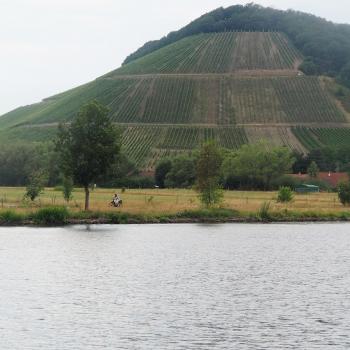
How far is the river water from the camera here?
28375 millimetres

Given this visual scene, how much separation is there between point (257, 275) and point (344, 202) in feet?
182

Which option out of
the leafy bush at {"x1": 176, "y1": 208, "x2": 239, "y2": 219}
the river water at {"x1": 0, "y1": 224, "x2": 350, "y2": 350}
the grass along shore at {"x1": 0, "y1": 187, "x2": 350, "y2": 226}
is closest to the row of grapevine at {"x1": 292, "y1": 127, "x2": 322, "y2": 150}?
the grass along shore at {"x1": 0, "y1": 187, "x2": 350, "y2": 226}

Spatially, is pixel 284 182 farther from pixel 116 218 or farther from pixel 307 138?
pixel 116 218

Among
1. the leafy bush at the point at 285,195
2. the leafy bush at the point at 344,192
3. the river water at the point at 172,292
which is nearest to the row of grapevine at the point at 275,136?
the leafy bush at the point at 344,192

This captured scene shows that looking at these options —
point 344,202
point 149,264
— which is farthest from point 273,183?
point 149,264

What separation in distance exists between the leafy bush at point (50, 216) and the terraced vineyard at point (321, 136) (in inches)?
4531

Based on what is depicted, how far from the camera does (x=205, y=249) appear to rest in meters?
56.1

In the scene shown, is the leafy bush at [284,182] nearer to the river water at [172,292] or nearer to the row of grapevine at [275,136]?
the row of grapevine at [275,136]

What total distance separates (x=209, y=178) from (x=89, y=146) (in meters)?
12.5

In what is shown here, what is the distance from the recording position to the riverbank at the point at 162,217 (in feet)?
239

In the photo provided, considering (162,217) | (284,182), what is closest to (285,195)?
(162,217)

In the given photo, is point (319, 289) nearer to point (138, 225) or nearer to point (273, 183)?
point (138, 225)

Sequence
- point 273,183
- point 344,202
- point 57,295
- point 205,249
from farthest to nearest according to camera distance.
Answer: point 273,183
point 344,202
point 205,249
point 57,295

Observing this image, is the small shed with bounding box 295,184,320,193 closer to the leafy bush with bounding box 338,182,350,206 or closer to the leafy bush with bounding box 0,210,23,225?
the leafy bush with bounding box 338,182,350,206
